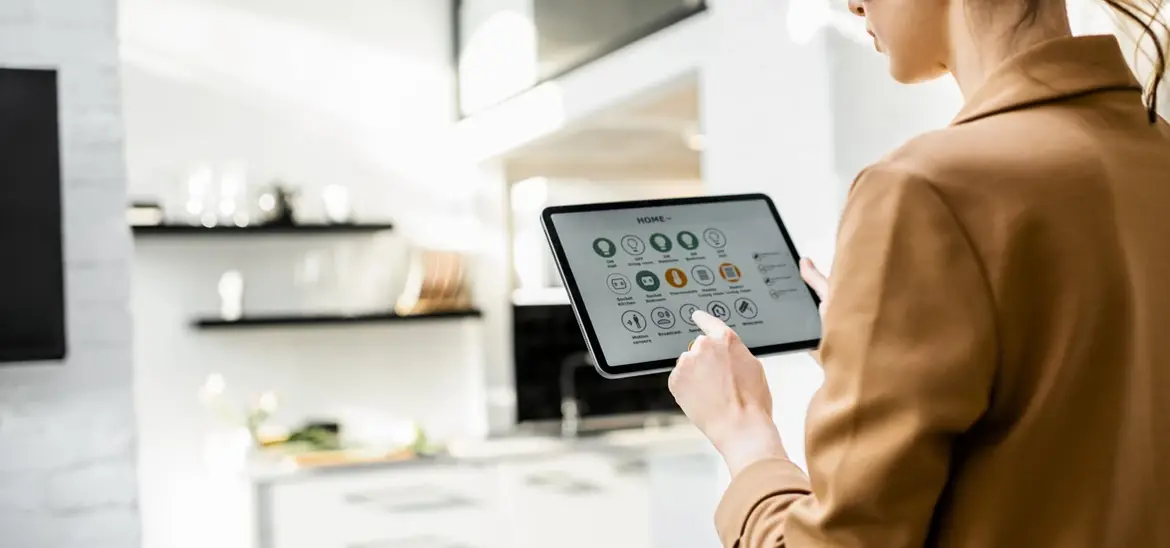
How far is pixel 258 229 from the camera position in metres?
4.26

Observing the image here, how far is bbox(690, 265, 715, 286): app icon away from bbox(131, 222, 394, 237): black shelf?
3420 millimetres

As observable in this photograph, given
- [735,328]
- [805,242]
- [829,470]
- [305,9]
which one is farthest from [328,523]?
[829,470]

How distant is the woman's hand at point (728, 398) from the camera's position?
2.84 feet

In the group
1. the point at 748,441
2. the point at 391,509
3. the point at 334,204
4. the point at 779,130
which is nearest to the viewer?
the point at 748,441

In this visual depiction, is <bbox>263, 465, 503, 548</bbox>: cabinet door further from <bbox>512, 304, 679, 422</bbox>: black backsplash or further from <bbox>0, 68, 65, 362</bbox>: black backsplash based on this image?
<bbox>0, 68, 65, 362</bbox>: black backsplash

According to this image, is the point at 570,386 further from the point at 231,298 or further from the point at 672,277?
the point at 672,277

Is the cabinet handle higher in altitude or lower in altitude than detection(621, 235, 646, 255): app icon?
lower

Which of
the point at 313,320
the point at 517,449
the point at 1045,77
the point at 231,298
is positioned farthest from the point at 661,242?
the point at 231,298

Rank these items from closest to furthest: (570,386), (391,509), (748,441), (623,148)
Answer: (748,441)
(391,509)
(623,148)
(570,386)

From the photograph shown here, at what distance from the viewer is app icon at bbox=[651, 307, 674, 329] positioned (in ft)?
3.36

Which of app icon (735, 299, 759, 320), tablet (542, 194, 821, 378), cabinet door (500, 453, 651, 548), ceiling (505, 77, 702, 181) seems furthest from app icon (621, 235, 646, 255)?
cabinet door (500, 453, 651, 548)

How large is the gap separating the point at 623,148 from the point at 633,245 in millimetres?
3579

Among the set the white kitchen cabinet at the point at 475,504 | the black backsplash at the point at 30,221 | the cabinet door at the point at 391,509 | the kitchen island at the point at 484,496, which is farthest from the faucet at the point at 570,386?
the black backsplash at the point at 30,221

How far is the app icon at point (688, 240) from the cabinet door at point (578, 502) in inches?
125
